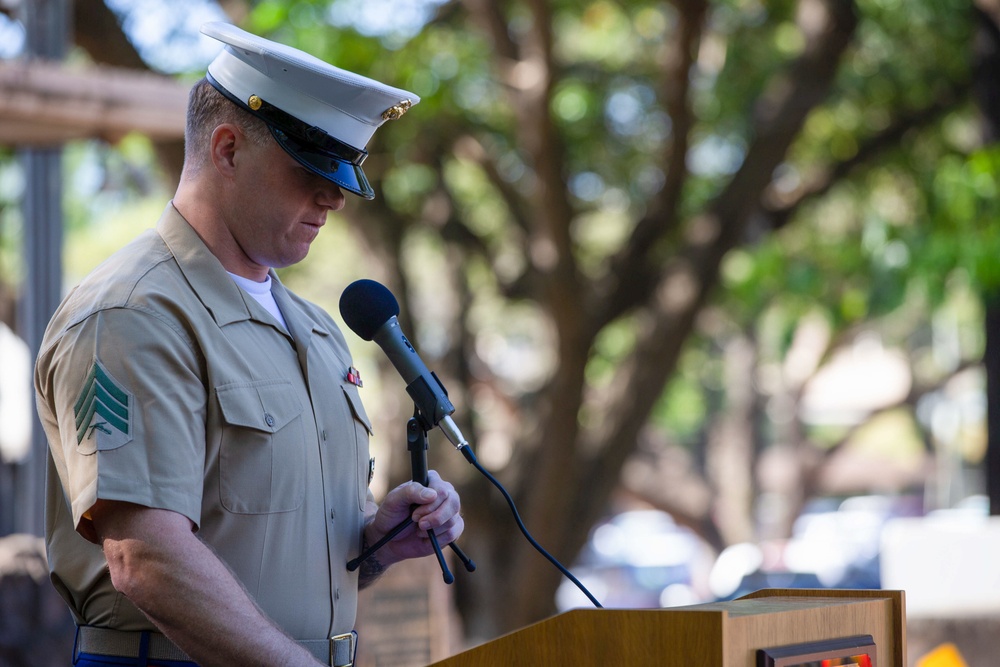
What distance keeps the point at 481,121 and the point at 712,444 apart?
15.5 metres

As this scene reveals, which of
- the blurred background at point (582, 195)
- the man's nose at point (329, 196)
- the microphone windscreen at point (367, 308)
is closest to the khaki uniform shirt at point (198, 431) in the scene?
the microphone windscreen at point (367, 308)

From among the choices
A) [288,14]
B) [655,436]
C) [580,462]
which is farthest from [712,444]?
[288,14]

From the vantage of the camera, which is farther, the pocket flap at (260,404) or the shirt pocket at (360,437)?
the shirt pocket at (360,437)

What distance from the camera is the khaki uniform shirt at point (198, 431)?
86.7 inches

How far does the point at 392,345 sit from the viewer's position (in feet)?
8.55

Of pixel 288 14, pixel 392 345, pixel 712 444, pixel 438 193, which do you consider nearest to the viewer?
pixel 392 345

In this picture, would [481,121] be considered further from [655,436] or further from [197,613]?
[655,436]

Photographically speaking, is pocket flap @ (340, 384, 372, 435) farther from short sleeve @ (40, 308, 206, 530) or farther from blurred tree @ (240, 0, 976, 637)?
blurred tree @ (240, 0, 976, 637)

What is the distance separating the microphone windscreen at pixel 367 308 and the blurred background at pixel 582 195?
3.19 metres

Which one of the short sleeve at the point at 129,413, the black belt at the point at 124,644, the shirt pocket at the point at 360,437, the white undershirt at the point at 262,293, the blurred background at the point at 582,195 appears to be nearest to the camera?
the short sleeve at the point at 129,413

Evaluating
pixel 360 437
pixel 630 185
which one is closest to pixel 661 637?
pixel 360 437

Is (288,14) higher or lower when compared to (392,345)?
higher

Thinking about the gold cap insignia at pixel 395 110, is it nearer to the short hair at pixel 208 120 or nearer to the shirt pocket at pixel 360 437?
the short hair at pixel 208 120

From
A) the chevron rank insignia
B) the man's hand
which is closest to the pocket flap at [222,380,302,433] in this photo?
the chevron rank insignia
